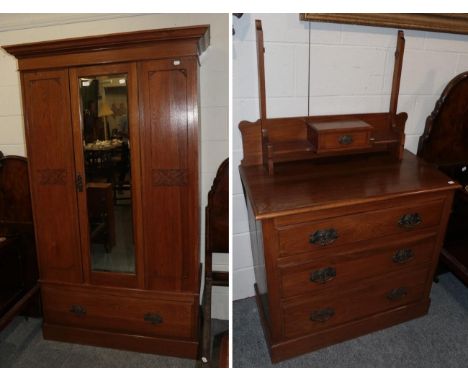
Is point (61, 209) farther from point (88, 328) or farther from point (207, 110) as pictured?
point (207, 110)

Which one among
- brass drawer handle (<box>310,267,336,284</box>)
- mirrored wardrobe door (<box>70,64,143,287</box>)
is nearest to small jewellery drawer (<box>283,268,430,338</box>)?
brass drawer handle (<box>310,267,336,284</box>)

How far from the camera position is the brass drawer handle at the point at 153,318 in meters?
1.86

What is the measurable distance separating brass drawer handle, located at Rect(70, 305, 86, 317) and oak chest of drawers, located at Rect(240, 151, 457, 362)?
1045 mm

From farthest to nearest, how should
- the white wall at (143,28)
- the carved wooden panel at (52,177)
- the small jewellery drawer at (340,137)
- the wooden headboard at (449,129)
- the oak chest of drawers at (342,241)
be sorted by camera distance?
the wooden headboard at (449,129) < the white wall at (143,28) < the carved wooden panel at (52,177) < the small jewellery drawer at (340,137) < the oak chest of drawers at (342,241)

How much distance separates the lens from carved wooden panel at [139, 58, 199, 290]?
1.53 m

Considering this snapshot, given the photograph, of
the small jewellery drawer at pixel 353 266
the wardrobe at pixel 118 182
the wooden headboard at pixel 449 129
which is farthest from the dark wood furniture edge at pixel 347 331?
the wooden headboard at pixel 449 129

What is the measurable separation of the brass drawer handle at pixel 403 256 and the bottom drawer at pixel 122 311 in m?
1.06

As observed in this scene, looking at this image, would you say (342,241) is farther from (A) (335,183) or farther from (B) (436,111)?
(B) (436,111)

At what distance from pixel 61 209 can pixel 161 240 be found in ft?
1.85

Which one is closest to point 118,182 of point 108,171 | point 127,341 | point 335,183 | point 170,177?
point 108,171

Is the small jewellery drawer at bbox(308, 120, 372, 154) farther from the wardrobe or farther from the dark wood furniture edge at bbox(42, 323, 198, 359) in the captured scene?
the dark wood furniture edge at bbox(42, 323, 198, 359)

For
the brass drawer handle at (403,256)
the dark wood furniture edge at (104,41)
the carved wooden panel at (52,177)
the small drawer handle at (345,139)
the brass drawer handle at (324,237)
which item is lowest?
the brass drawer handle at (403,256)

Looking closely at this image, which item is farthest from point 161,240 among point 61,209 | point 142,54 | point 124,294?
point 142,54

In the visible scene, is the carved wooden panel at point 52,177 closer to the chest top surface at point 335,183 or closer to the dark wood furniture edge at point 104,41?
the dark wood furniture edge at point 104,41
